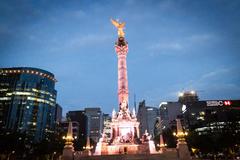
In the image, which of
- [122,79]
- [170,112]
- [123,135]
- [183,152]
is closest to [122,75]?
[122,79]

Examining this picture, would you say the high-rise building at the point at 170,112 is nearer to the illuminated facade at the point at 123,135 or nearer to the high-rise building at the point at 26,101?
the high-rise building at the point at 26,101

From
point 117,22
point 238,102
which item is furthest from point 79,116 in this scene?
point 117,22

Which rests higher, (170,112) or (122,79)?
(170,112)

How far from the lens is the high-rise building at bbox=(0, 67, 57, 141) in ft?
433

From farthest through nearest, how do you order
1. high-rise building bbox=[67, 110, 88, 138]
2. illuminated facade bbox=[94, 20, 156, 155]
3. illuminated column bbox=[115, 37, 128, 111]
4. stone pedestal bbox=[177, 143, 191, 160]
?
high-rise building bbox=[67, 110, 88, 138] → illuminated column bbox=[115, 37, 128, 111] → illuminated facade bbox=[94, 20, 156, 155] → stone pedestal bbox=[177, 143, 191, 160]

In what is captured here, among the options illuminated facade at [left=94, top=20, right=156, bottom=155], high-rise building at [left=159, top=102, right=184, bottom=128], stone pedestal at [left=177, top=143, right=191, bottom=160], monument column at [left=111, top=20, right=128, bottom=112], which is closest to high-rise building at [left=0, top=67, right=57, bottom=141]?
high-rise building at [left=159, top=102, right=184, bottom=128]

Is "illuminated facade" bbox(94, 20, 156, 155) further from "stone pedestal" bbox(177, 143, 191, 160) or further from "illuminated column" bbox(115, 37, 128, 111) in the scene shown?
"stone pedestal" bbox(177, 143, 191, 160)

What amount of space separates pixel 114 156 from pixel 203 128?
9450 centimetres

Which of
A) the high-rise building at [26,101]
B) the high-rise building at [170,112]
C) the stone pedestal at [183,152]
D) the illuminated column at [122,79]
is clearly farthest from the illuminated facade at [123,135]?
the high-rise building at [170,112]

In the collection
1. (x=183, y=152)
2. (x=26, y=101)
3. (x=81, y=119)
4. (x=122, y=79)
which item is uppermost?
(x=26, y=101)

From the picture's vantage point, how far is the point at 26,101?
137875mm

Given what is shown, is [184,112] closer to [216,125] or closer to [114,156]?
[216,125]

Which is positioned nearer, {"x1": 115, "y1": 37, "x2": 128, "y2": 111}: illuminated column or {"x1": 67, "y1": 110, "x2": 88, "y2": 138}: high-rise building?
{"x1": 115, "y1": 37, "x2": 128, "y2": 111}: illuminated column

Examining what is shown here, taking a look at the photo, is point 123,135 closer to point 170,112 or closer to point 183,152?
point 183,152
